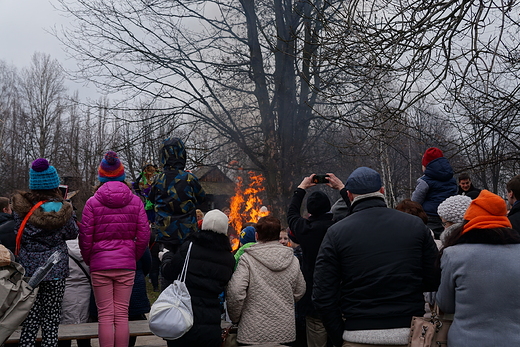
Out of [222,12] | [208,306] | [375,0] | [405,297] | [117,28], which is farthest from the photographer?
[222,12]

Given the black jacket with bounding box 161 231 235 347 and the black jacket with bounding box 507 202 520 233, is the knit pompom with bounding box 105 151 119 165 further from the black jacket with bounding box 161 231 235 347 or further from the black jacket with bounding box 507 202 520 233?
the black jacket with bounding box 507 202 520 233

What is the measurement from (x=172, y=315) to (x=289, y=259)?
47.4 inches

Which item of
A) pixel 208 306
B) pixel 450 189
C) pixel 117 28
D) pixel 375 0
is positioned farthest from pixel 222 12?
pixel 208 306

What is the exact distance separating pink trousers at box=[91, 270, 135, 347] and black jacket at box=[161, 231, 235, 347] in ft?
2.57

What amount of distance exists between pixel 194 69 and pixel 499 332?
12.2 meters

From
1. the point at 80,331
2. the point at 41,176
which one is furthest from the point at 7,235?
the point at 80,331

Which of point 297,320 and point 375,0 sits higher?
point 375,0

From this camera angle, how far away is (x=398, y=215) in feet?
9.66

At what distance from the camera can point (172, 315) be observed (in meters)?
3.49

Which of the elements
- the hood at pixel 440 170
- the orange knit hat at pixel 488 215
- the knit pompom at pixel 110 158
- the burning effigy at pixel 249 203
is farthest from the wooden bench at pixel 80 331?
the burning effigy at pixel 249 203

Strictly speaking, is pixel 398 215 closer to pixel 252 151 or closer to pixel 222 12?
pixel 252 151

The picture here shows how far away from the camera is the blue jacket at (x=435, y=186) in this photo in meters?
5.76

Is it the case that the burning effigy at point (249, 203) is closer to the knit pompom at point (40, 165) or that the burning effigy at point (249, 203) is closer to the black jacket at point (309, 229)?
the black jacket at point (309, 229)

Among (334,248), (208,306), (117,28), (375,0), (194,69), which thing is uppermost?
(117,28)
